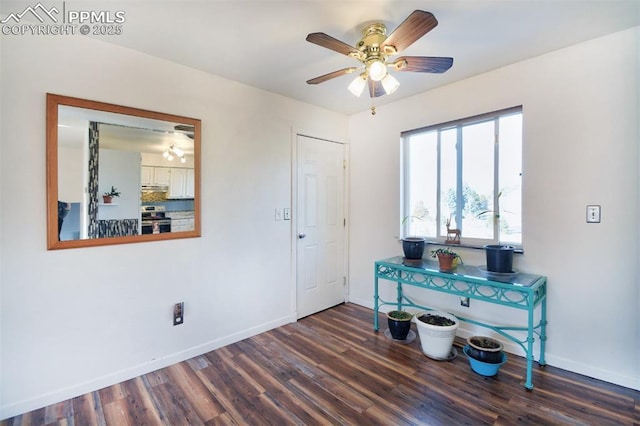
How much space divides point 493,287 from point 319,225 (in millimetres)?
1851

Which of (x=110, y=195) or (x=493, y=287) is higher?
(x=110, y=195)

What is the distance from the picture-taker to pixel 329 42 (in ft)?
5.29

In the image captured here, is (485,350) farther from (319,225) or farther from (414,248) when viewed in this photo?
(319,225)

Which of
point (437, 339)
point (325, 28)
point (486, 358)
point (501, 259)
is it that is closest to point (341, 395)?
point (437, 339)

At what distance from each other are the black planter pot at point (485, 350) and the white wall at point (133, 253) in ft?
5.70

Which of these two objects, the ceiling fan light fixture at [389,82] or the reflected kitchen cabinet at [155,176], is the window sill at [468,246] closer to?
the ceiling fan light fixture at [389,82]

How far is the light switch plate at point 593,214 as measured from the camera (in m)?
2.06

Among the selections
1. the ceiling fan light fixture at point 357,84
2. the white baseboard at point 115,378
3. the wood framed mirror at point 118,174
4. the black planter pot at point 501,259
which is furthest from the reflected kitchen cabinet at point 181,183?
the black planter pot at point 501,259

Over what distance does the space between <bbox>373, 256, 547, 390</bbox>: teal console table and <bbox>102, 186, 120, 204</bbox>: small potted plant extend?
229 centimetres

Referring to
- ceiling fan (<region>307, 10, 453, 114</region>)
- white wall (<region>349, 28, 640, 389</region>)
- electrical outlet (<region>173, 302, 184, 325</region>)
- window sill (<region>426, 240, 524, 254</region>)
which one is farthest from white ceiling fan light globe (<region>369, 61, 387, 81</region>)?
electrical outlet (<region>173, 302, 184, 325</region>)

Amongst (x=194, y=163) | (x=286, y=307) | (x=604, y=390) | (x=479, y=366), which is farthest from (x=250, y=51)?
(x=604, y=390)

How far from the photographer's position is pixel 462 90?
2.70m

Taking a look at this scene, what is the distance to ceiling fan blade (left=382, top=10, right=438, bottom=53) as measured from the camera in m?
Result: 1.39

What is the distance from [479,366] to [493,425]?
0.52 metres
